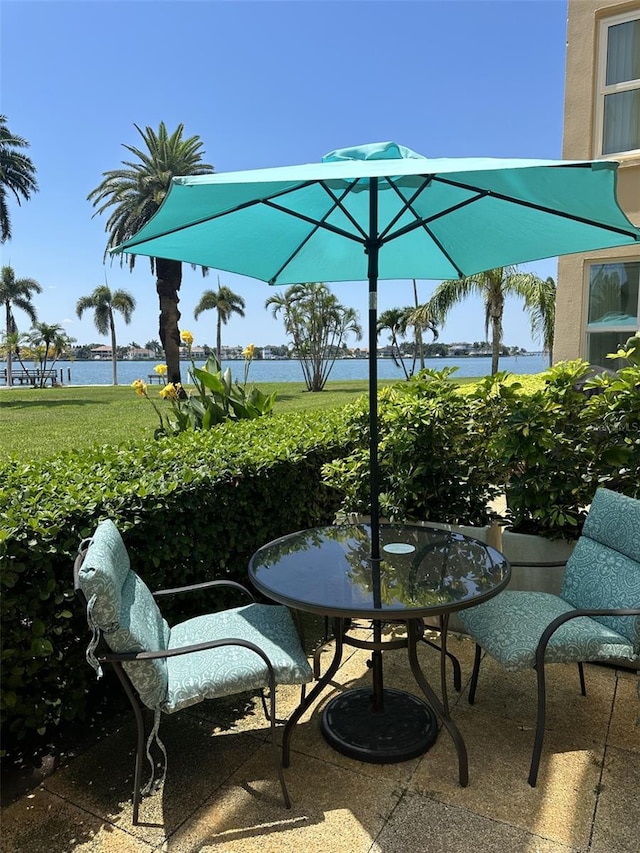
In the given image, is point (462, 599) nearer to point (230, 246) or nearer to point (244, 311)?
point (230, 246)

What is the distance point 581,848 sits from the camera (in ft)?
6.47

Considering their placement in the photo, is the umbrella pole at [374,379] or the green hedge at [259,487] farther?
the umbrella pole at [374,379]

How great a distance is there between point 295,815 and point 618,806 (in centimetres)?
126

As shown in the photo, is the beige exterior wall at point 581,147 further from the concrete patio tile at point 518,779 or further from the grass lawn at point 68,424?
the concrete patio tile at point 518,779

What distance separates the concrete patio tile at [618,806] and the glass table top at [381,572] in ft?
2.92

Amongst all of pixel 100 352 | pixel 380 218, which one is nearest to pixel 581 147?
pixel 380 218

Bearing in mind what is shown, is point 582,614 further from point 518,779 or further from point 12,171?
point 12,171

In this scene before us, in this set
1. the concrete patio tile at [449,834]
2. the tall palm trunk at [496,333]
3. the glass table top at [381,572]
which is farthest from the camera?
the tall palm trunk at [496,333]

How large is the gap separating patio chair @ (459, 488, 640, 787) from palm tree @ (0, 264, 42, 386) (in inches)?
1701

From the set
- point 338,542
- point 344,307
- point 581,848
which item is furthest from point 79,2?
point 344,307

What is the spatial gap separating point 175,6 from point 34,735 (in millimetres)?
5424

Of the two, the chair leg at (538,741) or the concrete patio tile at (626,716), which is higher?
the chair leg at (538,741)

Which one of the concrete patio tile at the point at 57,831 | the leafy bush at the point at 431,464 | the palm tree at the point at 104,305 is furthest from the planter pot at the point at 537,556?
the palm tree at the point at 104,305

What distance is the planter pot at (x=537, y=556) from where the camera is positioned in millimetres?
3461
